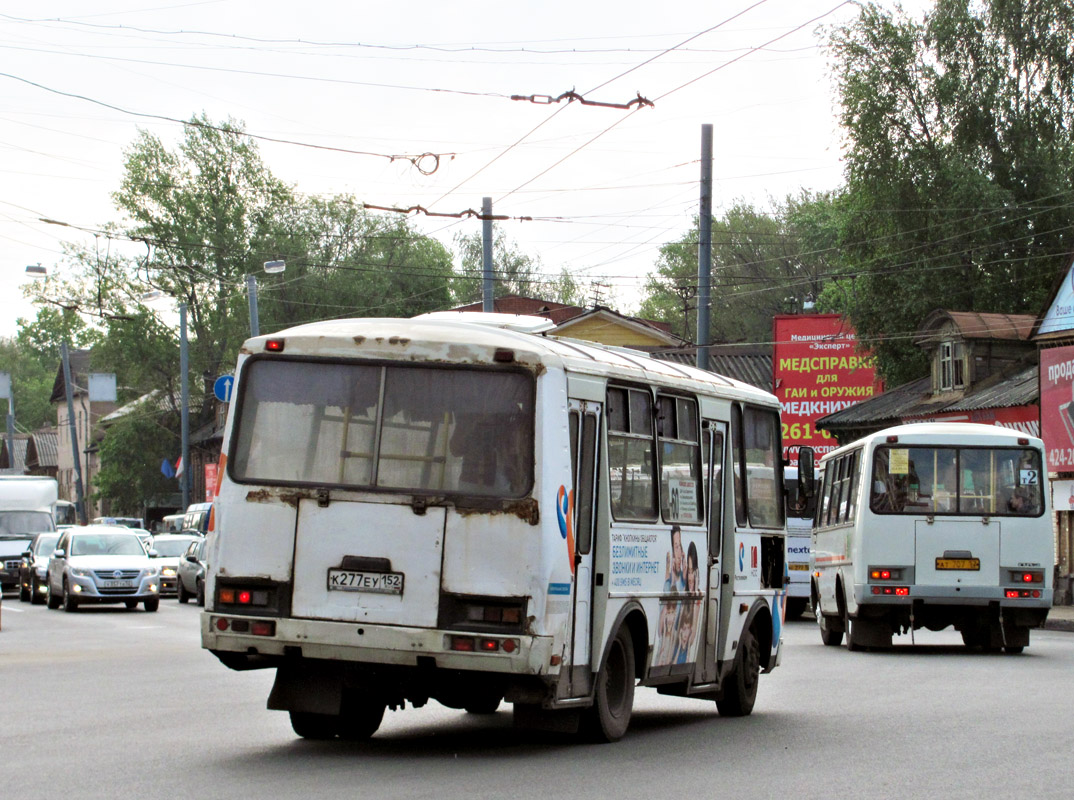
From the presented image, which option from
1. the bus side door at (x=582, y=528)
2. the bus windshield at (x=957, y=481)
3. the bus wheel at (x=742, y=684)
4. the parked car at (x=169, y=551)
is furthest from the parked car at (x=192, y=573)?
the bus side door at (x=582, y=528)

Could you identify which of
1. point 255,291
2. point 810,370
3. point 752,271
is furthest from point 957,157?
point 752,271

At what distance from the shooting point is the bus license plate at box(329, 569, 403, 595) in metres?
10.4

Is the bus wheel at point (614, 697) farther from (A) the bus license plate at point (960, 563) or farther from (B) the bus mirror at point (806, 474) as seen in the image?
(A) the bus license plate at point (960, 563)

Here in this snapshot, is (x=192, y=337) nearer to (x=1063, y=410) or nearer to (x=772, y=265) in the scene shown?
(x=772, y=265)

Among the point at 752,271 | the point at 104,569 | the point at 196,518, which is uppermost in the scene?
the point at 752,271

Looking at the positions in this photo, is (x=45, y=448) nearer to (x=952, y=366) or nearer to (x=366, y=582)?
Answer: (x=952, y=366)

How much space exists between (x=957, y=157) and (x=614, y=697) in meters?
41.7

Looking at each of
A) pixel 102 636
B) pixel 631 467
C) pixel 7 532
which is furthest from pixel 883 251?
pixel 631 467

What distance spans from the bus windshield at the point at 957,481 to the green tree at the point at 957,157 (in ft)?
96.7

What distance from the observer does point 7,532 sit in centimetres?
4397

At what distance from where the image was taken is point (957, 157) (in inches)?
1997

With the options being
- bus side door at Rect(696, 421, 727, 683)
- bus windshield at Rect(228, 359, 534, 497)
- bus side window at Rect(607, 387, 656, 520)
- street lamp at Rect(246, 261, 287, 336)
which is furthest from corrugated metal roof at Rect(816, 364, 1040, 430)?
bus windshield at Rect(228, 359, 534, 497)

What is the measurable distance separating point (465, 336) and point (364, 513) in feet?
4.12

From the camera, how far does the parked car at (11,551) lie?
43.8m
